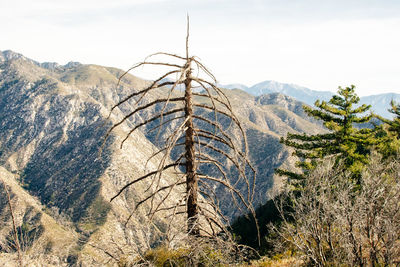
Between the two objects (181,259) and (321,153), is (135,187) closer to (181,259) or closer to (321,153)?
(321,153)

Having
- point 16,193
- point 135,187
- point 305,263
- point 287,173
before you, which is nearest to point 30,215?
point 16,193

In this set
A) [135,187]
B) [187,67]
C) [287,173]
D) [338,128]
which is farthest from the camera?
[135,187]

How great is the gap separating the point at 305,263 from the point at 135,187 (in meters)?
192

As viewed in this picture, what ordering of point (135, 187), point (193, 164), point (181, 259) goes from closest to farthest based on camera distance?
1. point (193, 164)
2. point (181, 259)
3. point (135, 187)

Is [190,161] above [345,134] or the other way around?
above

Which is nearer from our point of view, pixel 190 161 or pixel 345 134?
pixel 190 161

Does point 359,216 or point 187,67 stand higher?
point 187,67

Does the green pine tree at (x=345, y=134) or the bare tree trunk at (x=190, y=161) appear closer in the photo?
the bare tree trunk at (x=190, y=161)

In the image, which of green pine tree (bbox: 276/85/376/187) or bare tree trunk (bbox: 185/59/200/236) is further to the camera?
green pine tree (bbox: 276/85/376/187)

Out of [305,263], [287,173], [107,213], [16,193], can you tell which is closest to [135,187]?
[107,213]

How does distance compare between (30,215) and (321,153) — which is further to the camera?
(30,215)

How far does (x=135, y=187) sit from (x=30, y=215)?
67121 millimetres

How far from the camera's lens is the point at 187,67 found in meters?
3.88

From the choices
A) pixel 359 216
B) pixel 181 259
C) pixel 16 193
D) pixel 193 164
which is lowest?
pixel 16 193
